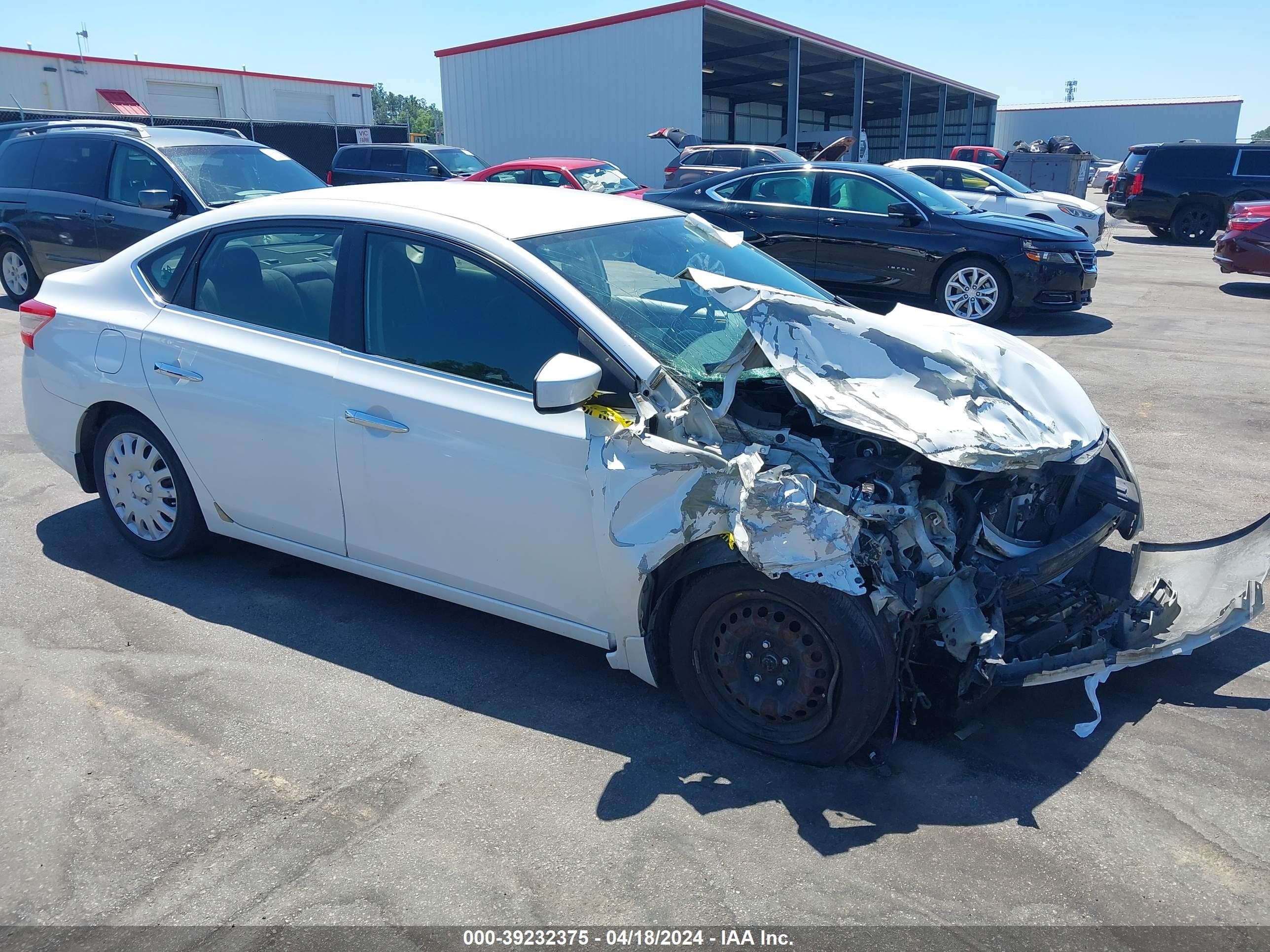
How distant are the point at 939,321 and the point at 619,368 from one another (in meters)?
1.45

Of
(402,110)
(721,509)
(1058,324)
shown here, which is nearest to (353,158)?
(1058,324)

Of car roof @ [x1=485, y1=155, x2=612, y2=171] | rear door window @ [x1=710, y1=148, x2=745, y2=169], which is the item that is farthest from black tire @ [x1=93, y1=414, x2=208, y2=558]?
rear door window @ [x1=710, y1=148, x2=745, y2=169]

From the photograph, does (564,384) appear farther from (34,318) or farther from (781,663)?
(34,318)

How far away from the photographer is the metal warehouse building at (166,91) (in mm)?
36125

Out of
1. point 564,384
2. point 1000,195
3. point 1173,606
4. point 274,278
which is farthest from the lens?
point 1000,195

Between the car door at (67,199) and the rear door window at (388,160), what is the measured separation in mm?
9226

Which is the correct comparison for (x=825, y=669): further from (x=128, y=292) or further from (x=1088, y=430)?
(x=128, y=292)

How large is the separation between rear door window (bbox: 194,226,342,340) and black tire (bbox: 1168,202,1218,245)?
2189cm

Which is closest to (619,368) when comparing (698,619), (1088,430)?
(698,619)

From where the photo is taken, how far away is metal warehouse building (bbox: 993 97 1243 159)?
51.0m

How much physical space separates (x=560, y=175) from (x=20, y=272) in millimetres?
7763

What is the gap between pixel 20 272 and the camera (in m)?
10.8

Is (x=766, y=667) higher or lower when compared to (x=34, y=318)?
lower

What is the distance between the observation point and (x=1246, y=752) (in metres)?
3.20
